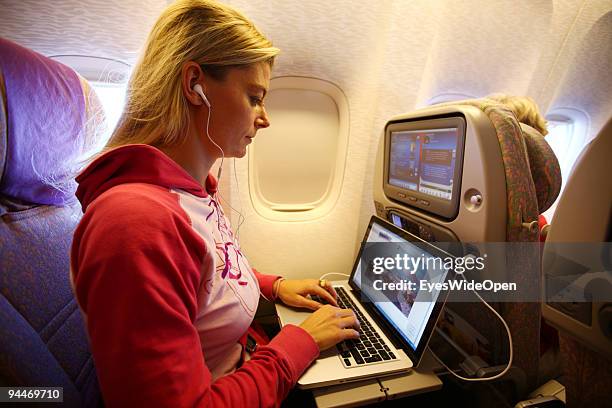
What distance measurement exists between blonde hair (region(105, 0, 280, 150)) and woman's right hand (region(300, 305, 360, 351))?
Answer: 742 millimetres

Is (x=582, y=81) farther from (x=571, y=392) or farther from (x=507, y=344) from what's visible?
(x=571, y=392)

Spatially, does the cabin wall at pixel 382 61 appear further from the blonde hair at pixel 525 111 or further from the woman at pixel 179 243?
the woman at pixel 179 243

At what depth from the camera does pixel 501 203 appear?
83cm

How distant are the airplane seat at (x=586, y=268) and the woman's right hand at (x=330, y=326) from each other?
609 millimetres

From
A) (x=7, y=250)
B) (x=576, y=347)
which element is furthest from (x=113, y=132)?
(x=576, y=347)

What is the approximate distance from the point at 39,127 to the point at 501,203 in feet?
4.10

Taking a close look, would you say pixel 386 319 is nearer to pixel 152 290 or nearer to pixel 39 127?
pixel 152 290

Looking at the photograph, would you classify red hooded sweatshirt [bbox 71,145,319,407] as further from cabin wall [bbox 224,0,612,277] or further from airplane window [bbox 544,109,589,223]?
airplane window [bbox 544,109,589,223]

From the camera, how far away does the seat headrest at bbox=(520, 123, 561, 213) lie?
0.94m

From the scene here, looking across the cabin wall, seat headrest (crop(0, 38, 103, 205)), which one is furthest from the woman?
the cabin wall

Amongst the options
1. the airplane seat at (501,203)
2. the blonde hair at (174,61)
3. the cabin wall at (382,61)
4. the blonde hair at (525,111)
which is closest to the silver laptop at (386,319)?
the airplane seat at (501,203)

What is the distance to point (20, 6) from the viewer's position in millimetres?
1309

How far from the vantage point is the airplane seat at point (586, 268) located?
0.53m

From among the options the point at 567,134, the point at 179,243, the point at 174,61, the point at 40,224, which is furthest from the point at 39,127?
the point at 567,134
